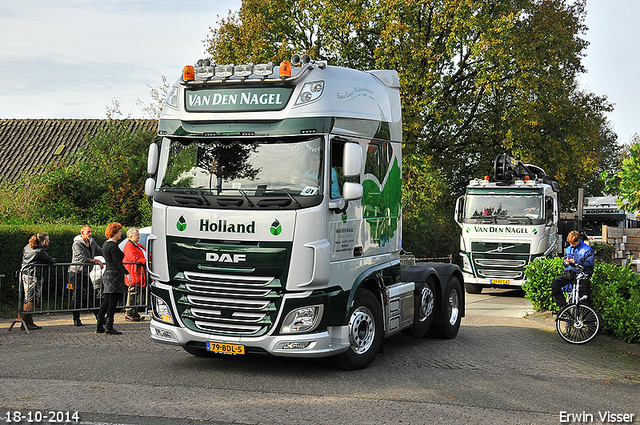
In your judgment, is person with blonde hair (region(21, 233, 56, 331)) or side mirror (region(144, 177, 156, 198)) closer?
side mirror (region(144, 177, 156, 198))

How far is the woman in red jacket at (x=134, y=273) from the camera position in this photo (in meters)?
12.2

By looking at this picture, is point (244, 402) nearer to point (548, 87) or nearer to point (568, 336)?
point (568, 336)

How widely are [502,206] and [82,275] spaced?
1135 cm

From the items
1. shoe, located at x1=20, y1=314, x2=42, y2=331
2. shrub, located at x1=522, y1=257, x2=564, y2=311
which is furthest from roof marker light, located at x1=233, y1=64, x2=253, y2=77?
shrub, located at x1=522, y1=257, x2=564, y2=311

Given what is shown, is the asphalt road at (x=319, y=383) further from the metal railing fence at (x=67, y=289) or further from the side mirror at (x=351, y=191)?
the side mirror at (x=351, y=191)

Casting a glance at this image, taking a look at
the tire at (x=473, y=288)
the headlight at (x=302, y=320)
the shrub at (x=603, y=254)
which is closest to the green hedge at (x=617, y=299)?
the shrub at (x=603, y=254)

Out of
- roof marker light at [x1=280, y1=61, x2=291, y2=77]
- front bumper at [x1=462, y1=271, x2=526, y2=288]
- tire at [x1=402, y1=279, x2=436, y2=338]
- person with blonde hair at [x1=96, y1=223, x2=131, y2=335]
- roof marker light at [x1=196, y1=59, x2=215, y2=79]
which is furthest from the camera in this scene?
front bumper at [x1=462, y1=271, x2=526, y2=288]

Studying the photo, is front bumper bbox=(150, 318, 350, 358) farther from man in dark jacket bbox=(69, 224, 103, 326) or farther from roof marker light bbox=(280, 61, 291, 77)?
man in dark jacket bbox=(69, 224, 103, 326)

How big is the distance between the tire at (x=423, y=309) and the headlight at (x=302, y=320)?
A: 107 inches

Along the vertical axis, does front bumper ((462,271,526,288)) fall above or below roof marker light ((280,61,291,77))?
below

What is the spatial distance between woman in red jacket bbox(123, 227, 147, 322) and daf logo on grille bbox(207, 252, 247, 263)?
5091 mm

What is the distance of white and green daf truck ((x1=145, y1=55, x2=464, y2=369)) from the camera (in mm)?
7418

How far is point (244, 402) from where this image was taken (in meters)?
6.59

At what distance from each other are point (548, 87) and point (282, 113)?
21634mm
